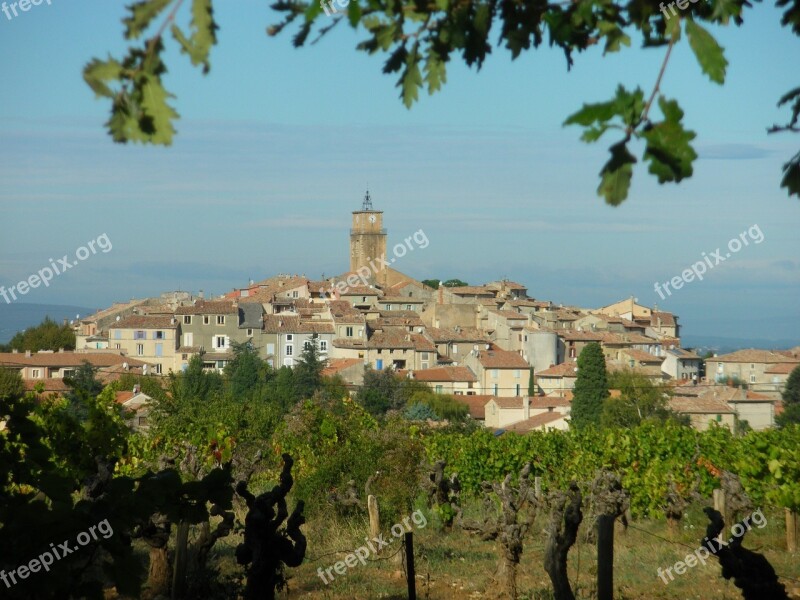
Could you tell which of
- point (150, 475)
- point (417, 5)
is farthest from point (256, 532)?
point (417, 5)

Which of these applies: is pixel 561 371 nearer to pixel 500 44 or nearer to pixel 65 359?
pixel 65 359

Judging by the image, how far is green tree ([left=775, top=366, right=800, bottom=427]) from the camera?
4831 cm

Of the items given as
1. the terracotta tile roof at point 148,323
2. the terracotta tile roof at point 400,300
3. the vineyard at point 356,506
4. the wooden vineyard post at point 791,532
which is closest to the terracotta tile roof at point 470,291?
the terracotta tile roof at point 400,300

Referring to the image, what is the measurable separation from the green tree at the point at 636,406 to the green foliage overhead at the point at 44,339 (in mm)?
43390

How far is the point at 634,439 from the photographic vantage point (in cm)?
1498

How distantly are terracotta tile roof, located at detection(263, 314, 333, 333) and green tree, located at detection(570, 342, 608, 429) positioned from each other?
25420mm

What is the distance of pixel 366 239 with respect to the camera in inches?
4252

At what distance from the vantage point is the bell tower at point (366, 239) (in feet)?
353

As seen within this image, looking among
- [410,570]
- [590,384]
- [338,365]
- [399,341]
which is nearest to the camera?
[410,570]

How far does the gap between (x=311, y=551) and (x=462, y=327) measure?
6690 centimetres

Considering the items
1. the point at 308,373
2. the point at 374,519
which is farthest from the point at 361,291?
the point at 374,519

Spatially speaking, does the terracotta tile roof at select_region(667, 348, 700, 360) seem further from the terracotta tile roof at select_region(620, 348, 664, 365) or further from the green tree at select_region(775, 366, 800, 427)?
the green tree at select_region(775, 366, 800, 427)

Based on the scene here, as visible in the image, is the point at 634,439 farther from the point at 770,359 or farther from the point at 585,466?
the point at 770,359

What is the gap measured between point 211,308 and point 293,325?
20.3 ft
